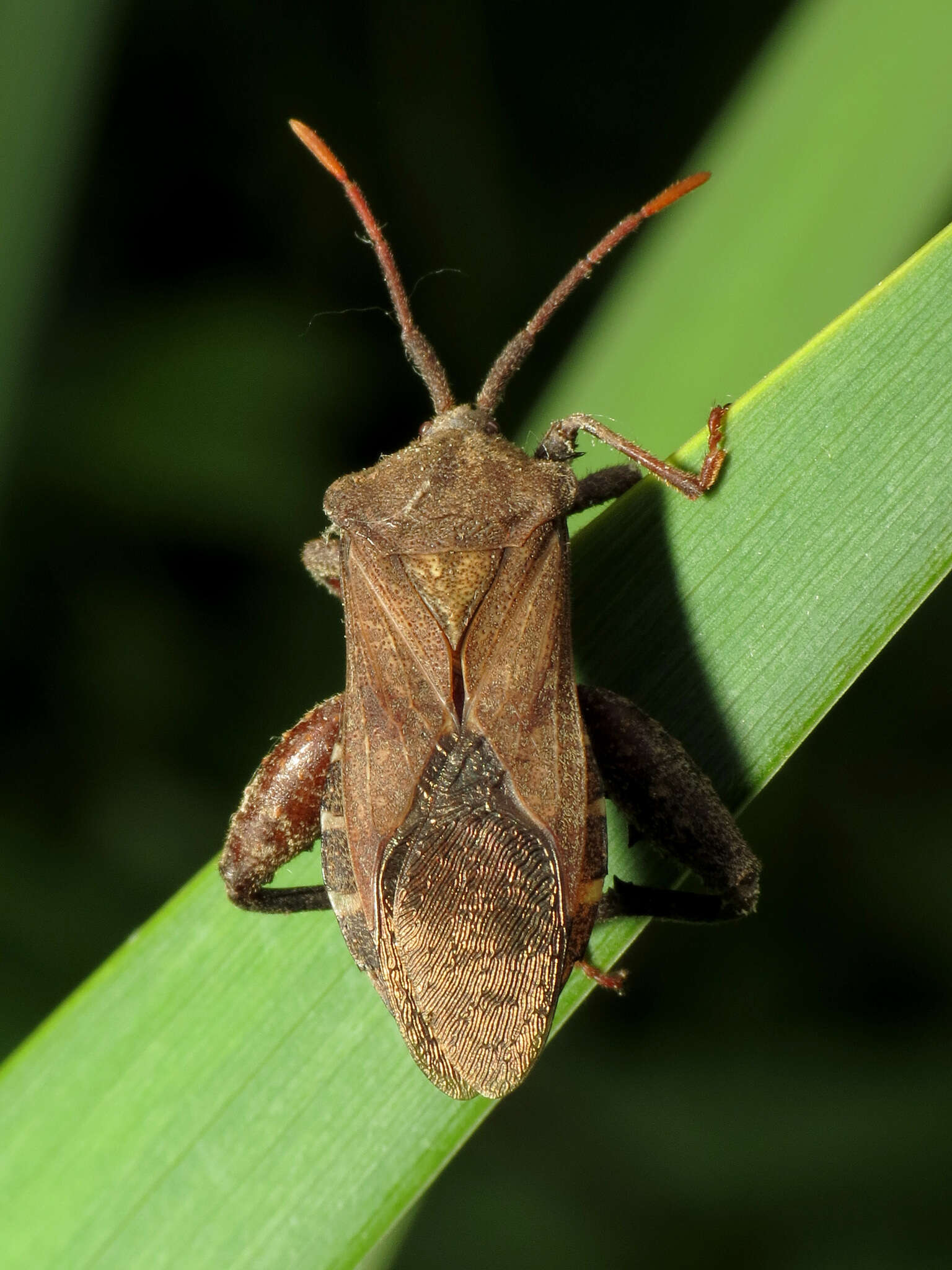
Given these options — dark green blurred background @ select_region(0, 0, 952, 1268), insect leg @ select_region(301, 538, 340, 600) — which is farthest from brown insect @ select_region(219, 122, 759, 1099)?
dark green blurred background @ select_region(0, 0, 952, 1268)

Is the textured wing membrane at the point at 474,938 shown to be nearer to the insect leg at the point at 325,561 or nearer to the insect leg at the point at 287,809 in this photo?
the insect leg at the point at 287,809

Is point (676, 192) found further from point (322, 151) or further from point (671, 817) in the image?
point (671, 817)

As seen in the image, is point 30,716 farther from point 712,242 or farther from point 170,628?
point 712,242

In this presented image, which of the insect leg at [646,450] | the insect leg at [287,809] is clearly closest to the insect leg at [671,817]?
the insect leg at [646,450]

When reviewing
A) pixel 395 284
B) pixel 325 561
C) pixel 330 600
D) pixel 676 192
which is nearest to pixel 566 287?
pixel 676 192

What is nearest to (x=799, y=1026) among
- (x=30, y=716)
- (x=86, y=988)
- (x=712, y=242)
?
(x=86, y=988)
